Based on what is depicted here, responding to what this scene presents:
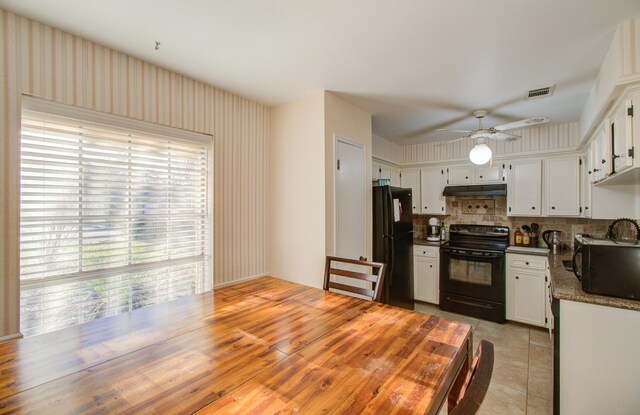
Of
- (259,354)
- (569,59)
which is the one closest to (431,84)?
(569,59)

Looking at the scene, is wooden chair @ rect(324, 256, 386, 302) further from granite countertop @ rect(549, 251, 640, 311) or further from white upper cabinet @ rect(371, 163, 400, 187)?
white upper cabinet @ rect(371, 163, 400, 187)

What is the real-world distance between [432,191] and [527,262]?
1571mm

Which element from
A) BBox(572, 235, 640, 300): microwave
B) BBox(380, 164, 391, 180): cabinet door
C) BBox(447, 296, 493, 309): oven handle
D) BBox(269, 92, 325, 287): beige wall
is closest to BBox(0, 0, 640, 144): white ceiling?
BBox(269, 92, 325, 287): beige wall

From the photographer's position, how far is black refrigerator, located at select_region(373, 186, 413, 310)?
3.25 metres

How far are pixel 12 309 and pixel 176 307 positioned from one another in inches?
32.0

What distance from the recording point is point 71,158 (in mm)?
1745

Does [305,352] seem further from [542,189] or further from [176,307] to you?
[542,189]

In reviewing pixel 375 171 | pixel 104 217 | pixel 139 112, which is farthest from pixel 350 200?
pixel 104 217

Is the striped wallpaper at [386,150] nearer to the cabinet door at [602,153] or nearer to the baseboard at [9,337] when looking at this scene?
the cabinet door at [602,153]

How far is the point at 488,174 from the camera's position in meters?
3.97

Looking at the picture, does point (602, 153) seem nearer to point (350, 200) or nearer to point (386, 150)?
point (350, 200)

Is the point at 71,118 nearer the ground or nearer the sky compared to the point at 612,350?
nearer the sky

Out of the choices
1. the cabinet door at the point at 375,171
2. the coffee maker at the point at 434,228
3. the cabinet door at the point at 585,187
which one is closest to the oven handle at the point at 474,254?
the coffee maker at the point at 434,228

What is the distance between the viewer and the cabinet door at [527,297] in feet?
10.8
